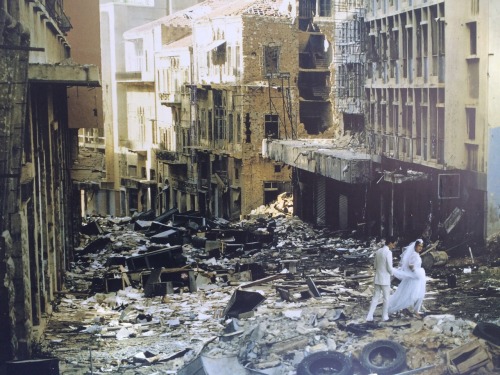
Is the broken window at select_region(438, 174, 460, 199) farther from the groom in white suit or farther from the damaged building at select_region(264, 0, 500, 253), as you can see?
the groom in white suit

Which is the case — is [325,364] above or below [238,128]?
below

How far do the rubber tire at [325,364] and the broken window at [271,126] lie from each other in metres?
29.4

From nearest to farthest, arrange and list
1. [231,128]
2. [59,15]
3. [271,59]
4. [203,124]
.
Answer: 1. [59,15]
2. [271,59]
3. [231,128]
4. [203,124]

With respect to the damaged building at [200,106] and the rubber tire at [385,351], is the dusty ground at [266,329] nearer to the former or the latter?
the rubber tire at [385,351]

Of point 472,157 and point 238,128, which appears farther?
point 238,128

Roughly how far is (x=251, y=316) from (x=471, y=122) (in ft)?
33.4

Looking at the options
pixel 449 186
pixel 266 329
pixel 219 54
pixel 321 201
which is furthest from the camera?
pixel 219 54

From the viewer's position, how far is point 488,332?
42.4ft

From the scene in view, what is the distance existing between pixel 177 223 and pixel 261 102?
883cm

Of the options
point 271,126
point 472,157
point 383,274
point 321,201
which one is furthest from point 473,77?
point 271,126

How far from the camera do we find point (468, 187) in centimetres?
2280

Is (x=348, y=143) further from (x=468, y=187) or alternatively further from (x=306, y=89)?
(x=468, y=187)

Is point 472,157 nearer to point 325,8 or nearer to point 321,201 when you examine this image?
point 321,201

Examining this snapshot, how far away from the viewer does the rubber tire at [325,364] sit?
40.3ft
